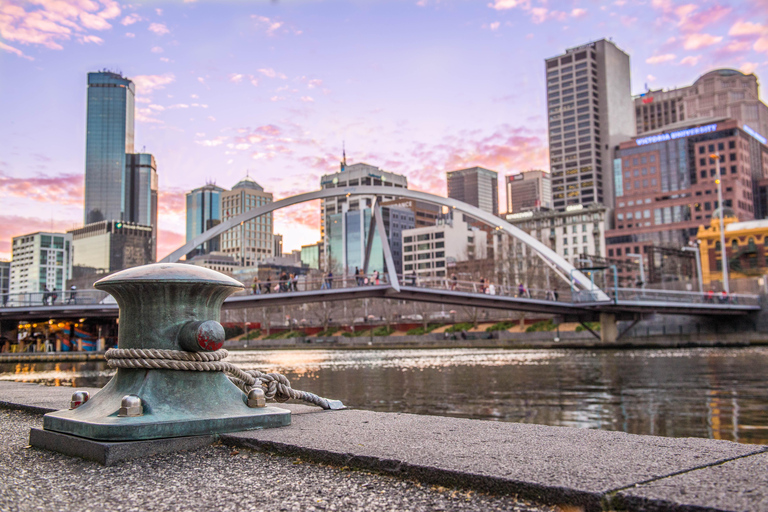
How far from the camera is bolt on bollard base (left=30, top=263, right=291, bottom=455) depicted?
164 inches

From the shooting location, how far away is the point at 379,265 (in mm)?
149125

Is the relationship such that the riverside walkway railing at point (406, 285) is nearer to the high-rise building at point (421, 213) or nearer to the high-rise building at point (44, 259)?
the high-rise building at point (421, 213)

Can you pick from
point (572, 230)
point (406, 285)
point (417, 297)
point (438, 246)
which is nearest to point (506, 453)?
point (417, 297)

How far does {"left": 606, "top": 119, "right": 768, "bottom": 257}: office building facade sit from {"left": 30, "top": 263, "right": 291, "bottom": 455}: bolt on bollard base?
121222mm

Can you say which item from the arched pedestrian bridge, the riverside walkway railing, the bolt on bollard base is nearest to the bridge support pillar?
the arched pedestrian bridge

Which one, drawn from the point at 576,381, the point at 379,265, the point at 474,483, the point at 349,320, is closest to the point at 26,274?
the point at 379,265

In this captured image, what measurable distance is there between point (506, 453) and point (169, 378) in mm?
2367

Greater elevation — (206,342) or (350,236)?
(350,236)

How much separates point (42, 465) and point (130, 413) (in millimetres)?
540

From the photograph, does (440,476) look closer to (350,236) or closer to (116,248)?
(350,236)

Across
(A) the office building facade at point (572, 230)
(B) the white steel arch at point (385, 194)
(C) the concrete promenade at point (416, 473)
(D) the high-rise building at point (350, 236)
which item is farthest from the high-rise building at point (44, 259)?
(C) the concrete promenade at point (416, 473)

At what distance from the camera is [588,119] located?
573 ft

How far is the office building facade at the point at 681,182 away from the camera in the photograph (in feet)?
392

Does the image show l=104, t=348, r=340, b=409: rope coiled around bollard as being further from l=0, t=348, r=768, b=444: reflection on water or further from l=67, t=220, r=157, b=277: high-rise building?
l=67, t=220, r=157, b=277: high-rise building
